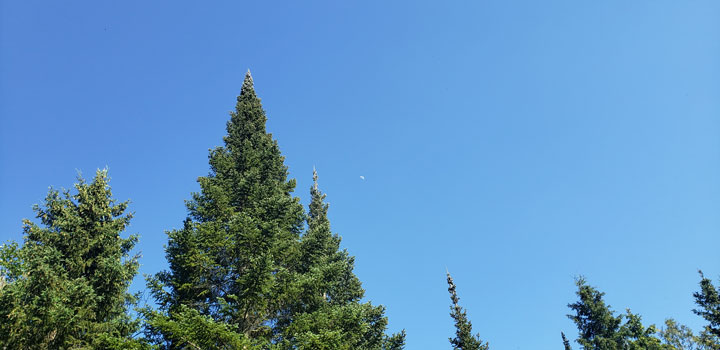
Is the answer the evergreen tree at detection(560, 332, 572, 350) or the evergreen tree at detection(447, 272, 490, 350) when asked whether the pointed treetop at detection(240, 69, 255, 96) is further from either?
the evergreen tree at detection(560, 332, 572, 350)

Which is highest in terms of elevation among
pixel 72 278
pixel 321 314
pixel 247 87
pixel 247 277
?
pixel 247 87

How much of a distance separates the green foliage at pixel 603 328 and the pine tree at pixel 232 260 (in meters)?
30.1

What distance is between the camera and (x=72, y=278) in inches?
556

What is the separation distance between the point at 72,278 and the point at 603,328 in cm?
3973

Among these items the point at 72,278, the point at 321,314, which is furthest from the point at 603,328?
the point at 72,278

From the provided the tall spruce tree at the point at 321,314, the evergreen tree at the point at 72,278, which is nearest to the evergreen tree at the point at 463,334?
the tall spruce tree at the point at 321,314

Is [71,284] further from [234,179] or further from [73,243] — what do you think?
[234,179]

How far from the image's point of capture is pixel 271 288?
521 inches

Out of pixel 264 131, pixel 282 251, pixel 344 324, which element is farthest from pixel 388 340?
pixel 264 131

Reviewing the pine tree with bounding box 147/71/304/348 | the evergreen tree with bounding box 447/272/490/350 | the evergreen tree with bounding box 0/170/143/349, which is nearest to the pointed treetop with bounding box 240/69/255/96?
the pine tree with bounding box 147/71/304/348

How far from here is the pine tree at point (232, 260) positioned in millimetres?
12652

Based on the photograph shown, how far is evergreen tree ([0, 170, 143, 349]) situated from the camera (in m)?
12.2

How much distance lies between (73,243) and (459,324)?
26.0 meters

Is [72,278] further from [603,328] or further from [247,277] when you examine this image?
[603,328]
